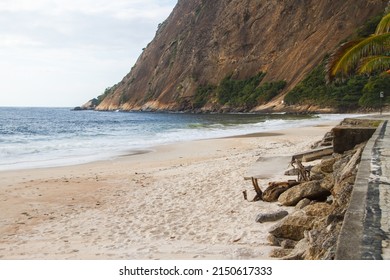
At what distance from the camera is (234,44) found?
261 feet

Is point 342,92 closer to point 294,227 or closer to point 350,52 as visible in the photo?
point 350,52

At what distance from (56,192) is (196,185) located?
3217mm

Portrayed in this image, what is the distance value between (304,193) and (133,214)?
9.80 feet

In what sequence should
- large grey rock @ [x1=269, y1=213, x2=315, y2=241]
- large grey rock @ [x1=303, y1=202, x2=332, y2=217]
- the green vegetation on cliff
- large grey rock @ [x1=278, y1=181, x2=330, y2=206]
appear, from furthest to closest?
1. the green vegetation on cliff
2. large grey rock @ [x1=278, y1=181, x2=330, y2=206]
3. large grey rock @ [x1=303, y1=202, x2=332, y2=217]
4. large grey rock @ [x1=269, y1=213, x2=315, y2=241]

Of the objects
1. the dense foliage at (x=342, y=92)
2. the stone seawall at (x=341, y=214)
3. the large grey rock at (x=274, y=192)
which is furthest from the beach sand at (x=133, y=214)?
the dense foliage at (x=342, y=92)

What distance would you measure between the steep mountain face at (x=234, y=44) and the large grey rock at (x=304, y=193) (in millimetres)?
55633

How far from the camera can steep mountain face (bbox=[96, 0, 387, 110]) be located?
204 ft

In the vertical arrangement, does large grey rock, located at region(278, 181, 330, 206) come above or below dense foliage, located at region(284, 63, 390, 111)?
below

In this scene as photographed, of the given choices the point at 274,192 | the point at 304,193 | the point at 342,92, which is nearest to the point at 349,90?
the point at 342,92

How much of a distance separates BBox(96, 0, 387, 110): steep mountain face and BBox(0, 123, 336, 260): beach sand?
52314 millimetres

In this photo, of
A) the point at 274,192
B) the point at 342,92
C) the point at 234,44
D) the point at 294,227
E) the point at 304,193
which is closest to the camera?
the point at 294,227

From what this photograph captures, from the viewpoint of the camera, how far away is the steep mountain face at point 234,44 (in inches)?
2453

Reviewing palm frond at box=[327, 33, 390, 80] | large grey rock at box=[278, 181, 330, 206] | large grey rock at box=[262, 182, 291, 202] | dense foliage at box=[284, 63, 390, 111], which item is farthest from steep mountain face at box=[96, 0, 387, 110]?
large grey rock at box=[278, 181, 330, 206]

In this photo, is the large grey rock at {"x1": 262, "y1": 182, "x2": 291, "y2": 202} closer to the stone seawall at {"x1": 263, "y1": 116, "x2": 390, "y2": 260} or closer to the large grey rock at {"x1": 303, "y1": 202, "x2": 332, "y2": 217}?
the stone seawall at {"x1": 263, "y1": 116, "x2": 390, "y2": 260}
